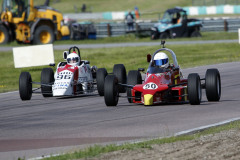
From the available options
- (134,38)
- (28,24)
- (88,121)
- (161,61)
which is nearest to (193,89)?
(161,61)

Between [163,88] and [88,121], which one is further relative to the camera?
[163,88]

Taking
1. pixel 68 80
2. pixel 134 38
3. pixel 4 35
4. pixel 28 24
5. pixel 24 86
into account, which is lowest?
pixel 24 86

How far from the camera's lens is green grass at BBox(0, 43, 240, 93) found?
25.2 meters

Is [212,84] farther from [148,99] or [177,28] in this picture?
[177,28]

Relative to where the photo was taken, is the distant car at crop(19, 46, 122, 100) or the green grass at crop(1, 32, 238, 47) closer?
the distant car at crop(19, 46, 122, 100)

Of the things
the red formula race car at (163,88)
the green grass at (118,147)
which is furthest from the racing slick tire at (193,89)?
the green grass at (118,147)

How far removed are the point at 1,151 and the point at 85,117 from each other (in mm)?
3373

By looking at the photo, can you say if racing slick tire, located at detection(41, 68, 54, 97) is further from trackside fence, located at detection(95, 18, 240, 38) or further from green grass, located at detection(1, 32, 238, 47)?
trackside fence, located at detection(95, 18, 240, 38)

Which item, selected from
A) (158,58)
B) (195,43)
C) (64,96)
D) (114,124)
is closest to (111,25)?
(195,43)

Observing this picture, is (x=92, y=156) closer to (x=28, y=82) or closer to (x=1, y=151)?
(x=1, y=151)

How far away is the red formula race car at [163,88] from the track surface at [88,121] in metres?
0.19

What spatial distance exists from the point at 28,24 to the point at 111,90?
2403cm

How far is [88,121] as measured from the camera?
11516 mm

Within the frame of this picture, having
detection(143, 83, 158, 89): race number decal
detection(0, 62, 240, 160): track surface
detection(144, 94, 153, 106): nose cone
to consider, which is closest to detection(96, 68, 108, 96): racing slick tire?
detection(0, 62, 240, 160): track surface
